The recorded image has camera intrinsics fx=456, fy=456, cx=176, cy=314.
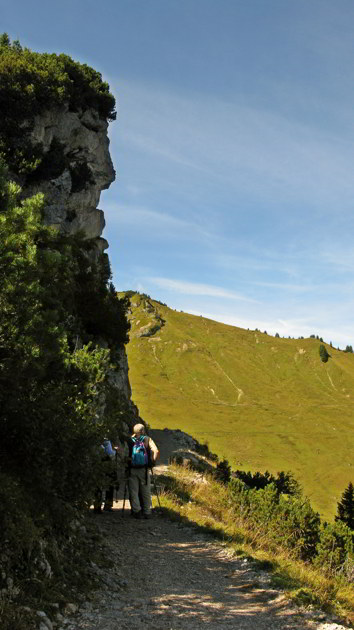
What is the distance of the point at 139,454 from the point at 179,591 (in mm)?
5698

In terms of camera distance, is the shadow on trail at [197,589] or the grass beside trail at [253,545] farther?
the grass beside trail at [253,545]

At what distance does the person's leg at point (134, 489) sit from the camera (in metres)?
14.0

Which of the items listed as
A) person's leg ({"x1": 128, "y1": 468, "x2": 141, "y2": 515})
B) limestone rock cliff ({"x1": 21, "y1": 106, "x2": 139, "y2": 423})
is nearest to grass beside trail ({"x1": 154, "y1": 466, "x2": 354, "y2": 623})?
person's leg ({"x1": 128, "y1": 468, "x2": 141, "y2": 515})

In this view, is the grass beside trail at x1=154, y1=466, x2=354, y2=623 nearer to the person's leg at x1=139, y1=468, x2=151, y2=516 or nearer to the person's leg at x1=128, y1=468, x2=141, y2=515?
the person's leg at x1=139, y1=468, x2=151, y2=516

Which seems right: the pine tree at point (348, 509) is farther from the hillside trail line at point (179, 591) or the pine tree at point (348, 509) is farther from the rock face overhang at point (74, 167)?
the hillside trail line at point (179, 591)

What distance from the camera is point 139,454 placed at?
14.1 meters

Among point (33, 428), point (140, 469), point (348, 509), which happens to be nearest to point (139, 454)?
point (140, 469)

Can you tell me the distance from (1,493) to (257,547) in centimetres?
829

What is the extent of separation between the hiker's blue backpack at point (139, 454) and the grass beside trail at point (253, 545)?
2.24 meters

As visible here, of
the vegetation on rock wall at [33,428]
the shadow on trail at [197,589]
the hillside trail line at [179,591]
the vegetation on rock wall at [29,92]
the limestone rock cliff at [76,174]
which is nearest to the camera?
the vegetation on rock wall at [33,428]

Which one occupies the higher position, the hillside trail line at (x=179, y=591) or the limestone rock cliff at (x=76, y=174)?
the limestone rock cliff at (x=76, y=174)

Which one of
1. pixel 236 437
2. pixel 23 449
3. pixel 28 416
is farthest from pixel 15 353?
pixel 236 437

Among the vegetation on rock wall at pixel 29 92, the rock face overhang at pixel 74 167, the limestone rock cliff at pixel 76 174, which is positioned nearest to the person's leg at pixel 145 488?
the limestone rock cliff at pixel 76 174

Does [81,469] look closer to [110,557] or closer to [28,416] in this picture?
[28,416]
